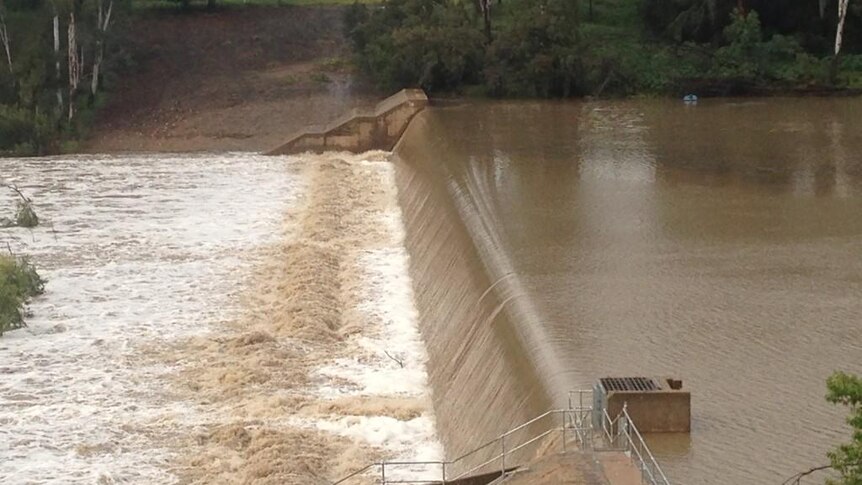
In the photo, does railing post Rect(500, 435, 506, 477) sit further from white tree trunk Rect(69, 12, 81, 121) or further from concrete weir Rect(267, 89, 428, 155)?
white tree trunk Rect(69, 12, 81, 121)

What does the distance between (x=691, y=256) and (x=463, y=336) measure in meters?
3.79

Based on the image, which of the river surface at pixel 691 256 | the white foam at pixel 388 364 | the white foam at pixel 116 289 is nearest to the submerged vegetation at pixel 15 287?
the white foam at pixel 116 289

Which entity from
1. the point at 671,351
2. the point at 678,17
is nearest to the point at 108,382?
the point at 671,351

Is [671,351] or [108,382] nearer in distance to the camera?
[671,351]

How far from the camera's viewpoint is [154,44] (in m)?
42.6

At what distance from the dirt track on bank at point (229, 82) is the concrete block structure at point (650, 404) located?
2456 centimetres

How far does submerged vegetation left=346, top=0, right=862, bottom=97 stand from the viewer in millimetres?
36469

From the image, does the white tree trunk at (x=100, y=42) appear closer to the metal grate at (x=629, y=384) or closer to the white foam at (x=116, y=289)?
the white foam at (x=116, y=289)

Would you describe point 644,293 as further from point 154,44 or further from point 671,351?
point 154,44

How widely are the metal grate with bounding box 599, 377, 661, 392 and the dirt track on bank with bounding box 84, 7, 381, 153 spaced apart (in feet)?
79.3

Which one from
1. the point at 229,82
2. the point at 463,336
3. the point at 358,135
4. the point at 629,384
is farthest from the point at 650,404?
the point at 229,82

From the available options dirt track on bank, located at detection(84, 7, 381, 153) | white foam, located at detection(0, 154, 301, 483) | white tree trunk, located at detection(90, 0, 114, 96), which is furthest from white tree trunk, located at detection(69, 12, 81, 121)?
white foam, located at detection(0, 154, 301, 483)

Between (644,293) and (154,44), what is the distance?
2811cm

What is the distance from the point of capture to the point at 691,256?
19281mm
